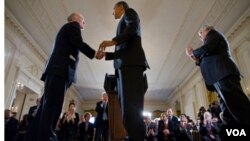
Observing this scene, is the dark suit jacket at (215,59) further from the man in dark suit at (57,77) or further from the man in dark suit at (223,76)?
the man in dark suit at (57,77)

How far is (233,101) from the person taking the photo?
1637mm

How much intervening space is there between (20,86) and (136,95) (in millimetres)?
5620

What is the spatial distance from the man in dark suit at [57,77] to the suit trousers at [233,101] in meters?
1.15

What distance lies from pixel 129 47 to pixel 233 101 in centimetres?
99

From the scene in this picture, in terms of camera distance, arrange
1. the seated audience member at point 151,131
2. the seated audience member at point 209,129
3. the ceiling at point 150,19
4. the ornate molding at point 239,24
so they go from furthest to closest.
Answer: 1. the seated audience member at point 151,131
2. the ornate molding at point 239,24
3. the ceiling at point 150,19
4. the seated audience member at point 209,129

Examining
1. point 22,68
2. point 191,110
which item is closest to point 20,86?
point 22,68

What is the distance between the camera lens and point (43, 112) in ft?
4.72

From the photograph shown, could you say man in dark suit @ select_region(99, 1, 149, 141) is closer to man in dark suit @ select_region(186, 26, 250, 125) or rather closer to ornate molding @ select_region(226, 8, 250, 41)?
man in dark suit @ select_region(186, 26, 250, 125)

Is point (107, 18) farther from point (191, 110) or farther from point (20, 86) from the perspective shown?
point (191, 110)

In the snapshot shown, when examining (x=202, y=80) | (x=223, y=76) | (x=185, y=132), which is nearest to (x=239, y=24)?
(x=202, y=80)

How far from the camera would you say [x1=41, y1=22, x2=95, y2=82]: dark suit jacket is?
161 centimetres

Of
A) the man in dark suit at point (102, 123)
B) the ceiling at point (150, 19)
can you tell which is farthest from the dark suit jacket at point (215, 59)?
the ceiling at point (150, 19)

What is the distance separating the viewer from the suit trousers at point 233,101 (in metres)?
1.56

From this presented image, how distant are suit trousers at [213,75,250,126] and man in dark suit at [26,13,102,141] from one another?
115 centimetres
